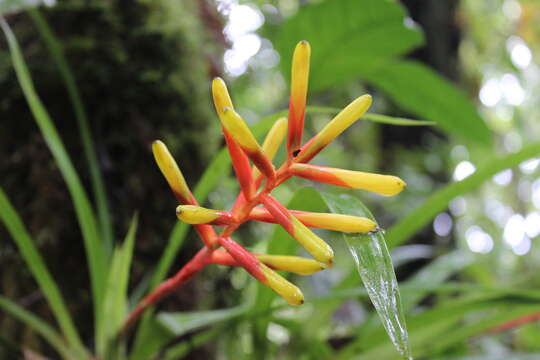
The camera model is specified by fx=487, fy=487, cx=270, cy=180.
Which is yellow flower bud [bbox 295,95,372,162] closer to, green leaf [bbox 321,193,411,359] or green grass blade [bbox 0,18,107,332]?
green leaf [bbox 321,193,411,359]

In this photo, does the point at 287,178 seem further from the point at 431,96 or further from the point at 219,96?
the point at 431,96

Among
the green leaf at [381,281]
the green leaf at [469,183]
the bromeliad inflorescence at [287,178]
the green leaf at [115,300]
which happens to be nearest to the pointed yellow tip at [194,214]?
the bromeliad inflorescence at [287,178]

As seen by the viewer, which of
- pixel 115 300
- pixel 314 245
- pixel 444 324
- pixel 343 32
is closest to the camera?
pixel 314 245

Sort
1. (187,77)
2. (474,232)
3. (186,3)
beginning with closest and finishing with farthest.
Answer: (187,77)
(186,3)
(474,232)

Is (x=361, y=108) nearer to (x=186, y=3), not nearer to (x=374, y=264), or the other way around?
(x=374, y=264)

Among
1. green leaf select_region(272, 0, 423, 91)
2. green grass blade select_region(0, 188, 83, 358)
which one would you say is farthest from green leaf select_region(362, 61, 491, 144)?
green grass blade select_region(0, 188, 83, 358)

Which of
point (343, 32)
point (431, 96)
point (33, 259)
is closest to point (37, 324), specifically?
point (33, 259)

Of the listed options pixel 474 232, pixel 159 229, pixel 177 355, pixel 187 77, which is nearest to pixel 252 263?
pixel 177 355
